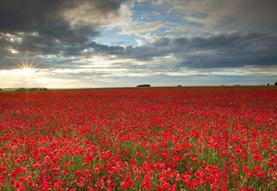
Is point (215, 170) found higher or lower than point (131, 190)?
higher

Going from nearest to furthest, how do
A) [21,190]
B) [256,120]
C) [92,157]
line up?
[21,190]
[92,157]
[256,120]

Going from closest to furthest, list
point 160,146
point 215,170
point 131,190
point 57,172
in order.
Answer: point 215,170, point 131,190, point 57,172, point 160,146

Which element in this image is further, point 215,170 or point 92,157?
point 92,157

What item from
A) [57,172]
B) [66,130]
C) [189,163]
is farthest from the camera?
[66,130]

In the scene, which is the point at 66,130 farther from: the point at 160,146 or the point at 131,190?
the point at 131,190

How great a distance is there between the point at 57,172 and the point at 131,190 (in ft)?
5.03

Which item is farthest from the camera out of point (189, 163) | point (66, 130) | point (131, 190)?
point (66, 130)

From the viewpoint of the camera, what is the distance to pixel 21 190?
156 inches

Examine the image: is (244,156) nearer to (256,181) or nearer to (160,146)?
(256,181)

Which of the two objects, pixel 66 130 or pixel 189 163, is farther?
pixel 66 130

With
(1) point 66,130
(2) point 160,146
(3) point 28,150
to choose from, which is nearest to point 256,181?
(2) point 160,146

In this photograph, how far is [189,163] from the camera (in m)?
6.10

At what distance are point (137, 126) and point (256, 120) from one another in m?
5.42

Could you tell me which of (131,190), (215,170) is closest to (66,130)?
(131,190)
